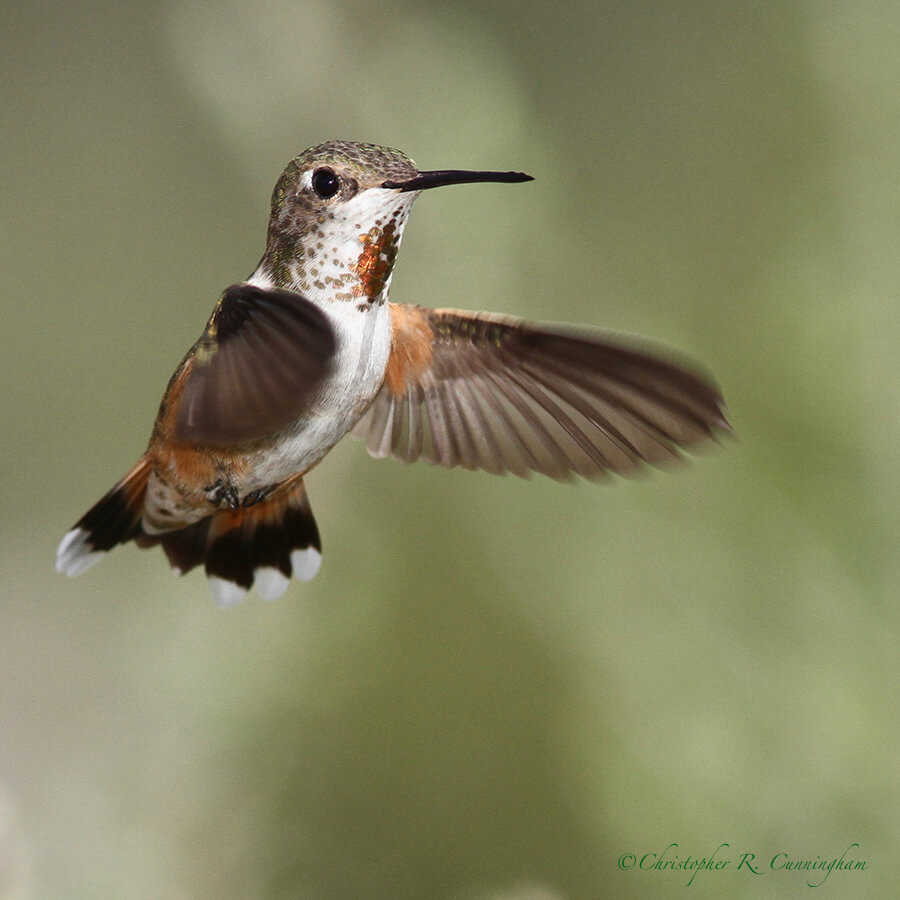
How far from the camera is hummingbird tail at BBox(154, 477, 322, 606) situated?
1.21m

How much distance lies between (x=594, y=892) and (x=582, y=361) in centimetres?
92

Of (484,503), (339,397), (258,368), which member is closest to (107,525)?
(339,397)

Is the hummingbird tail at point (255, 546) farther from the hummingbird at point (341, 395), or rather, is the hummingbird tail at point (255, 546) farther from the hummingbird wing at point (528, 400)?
the hummingbird wing at point (528, 400)

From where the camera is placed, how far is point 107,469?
6.15 feet

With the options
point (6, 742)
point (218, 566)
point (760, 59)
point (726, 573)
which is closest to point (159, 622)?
point (6, 742)

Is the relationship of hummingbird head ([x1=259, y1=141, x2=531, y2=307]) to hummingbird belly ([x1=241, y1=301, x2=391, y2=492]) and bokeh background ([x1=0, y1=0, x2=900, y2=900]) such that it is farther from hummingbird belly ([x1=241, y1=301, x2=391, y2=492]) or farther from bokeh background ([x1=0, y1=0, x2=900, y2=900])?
bokeh background ([x1=0, y1=0, x2=900, y2=900])

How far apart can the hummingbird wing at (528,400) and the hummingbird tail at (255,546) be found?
0.13 m

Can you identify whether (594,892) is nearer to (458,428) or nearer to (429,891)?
(429,891)

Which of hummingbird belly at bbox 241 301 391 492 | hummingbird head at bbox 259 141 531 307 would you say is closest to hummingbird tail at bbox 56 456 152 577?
hummingbird belly at bbox 241 301 391 492

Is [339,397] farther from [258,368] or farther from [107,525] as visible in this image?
[107,525]

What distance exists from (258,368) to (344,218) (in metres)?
0.21

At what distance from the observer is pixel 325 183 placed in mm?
854

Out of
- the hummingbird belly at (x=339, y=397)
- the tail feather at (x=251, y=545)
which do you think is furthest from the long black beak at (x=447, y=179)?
the tail feather at (x=251, y=545)

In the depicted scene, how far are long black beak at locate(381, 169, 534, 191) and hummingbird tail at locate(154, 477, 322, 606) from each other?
0.48 m
